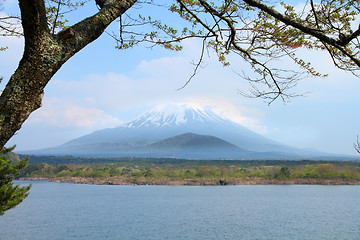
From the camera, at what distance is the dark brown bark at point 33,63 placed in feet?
5.40

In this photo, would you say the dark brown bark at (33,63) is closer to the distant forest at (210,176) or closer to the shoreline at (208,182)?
the shoreline at (208,182)

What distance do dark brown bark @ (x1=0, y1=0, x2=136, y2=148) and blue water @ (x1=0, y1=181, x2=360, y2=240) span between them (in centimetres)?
1882

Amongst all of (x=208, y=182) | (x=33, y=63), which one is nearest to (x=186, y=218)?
(x=33, y=63)

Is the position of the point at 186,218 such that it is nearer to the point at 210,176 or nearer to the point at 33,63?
the point at 33,63

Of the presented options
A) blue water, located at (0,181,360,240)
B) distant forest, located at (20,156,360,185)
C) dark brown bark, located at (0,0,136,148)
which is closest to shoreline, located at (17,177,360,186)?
distant forest, located at (20,156,360,185)

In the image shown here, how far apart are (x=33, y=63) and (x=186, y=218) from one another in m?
24.9

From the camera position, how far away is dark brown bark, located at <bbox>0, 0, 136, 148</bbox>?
5.40 ft

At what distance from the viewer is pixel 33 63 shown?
171 centimetres

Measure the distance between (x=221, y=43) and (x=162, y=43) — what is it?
2.09ft

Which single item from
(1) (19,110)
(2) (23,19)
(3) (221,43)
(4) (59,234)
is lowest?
(4) (59,234)

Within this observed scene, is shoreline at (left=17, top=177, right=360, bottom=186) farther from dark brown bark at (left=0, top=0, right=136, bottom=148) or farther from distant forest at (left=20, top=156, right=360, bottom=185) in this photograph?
dark brown bark at (left=0, top=0, right=136, bottom=148)

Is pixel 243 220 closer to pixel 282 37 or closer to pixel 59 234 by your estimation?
pixel 59 234

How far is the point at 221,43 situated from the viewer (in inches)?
143

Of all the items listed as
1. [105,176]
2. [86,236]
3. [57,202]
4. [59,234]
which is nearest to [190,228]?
[86,236]
